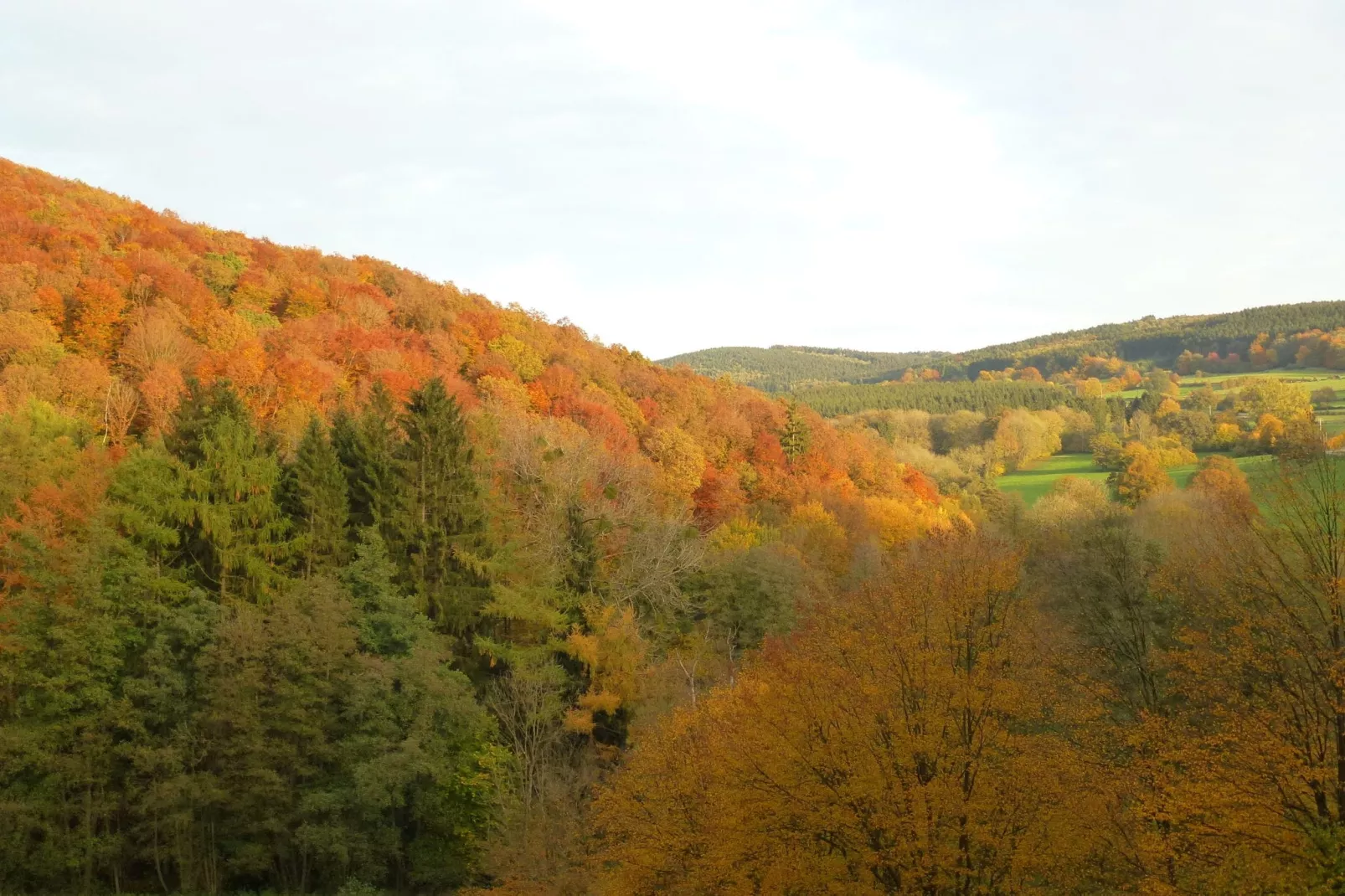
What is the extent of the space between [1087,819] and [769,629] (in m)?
23.8

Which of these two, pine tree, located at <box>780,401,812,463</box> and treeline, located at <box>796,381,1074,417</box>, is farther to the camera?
treeline, located at <box>796,381,1074,417</box>

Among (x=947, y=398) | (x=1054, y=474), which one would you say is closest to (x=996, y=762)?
(x=1054, y=474)

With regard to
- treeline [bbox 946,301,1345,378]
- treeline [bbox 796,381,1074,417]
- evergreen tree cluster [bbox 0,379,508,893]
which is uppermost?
treeline [bbox 946,301,1345,378]

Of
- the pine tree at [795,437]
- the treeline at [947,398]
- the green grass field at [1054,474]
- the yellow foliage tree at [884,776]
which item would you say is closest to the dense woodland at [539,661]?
the yellow foliage tree at [884,776]

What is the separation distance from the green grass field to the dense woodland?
3399 cm

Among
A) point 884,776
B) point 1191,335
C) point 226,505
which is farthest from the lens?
point 1191,335

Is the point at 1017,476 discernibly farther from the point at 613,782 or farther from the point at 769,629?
the point at 613,782

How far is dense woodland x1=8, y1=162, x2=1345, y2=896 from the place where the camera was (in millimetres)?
20156

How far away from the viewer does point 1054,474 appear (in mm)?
99500

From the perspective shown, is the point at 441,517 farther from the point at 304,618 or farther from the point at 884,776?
the point at 884,776

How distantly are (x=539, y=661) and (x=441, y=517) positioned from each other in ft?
25.8

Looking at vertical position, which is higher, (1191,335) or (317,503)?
(1191,335)

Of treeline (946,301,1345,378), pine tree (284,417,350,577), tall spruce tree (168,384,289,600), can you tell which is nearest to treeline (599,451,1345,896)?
pine tree (284,417,350,577)

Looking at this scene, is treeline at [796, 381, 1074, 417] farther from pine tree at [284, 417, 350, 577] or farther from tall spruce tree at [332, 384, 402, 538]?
pine tree at [284, 417, 350, 577]
